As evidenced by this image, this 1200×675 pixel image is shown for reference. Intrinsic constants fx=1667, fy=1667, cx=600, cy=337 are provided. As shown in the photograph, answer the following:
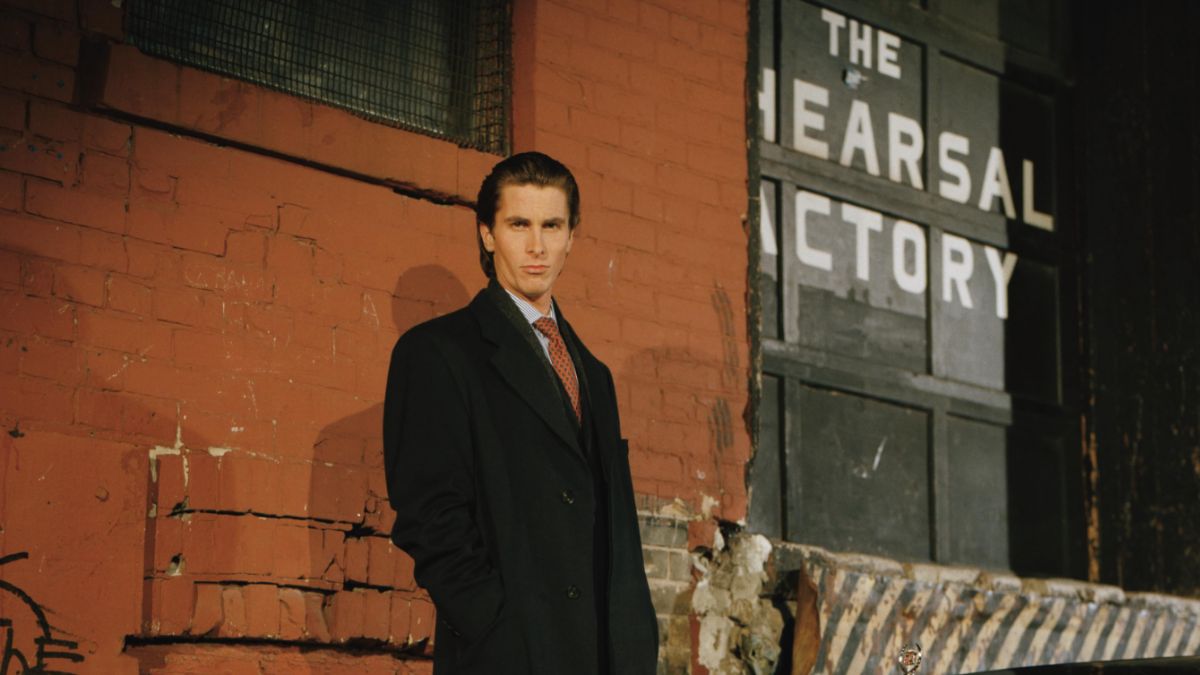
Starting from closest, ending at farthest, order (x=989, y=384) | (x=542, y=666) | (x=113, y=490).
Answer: (x=542, y=666), (x=113, y=490), (x=989, y=384)

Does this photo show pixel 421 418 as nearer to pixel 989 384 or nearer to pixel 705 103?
pixel 705 103

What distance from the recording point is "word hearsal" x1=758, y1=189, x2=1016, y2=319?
7.35 m

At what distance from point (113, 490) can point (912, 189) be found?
4490mm

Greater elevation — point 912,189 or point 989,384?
point 912,189

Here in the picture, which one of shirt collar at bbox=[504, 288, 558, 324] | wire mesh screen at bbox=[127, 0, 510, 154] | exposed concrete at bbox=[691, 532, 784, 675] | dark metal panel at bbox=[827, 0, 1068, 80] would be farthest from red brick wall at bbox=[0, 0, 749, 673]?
dark metal panel at bbox=[827, 0, 1068, 80]

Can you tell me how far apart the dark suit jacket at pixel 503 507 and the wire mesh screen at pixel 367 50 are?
1.67 m

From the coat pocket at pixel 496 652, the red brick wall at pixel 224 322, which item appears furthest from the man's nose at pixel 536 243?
the red brick wall at pixel 224 322

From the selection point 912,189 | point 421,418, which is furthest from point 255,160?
point 912,189

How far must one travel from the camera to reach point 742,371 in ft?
21.1

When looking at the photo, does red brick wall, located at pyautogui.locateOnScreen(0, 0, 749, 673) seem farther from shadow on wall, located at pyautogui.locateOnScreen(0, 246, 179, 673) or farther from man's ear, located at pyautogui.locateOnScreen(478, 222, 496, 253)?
man's ear, located at pyautogui.locateOnScreen(478, 222, 496, 253)

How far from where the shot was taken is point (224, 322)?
4.89 meters

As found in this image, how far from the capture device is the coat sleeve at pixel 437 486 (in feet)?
12.1

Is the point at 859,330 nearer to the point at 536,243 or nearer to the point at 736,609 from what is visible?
the point at 736,609

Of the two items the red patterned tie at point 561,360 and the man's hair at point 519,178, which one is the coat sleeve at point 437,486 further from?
the man's hair at point 519,178
